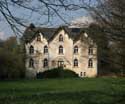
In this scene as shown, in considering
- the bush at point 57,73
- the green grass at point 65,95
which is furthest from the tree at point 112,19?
the bush at point 57,73

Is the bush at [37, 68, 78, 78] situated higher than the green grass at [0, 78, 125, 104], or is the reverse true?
the bush at [37, 68, 78, 78]

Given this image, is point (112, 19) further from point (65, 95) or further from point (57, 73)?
point (57, 73)

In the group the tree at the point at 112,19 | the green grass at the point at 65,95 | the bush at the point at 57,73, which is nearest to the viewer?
the green grass at the point at 65,95

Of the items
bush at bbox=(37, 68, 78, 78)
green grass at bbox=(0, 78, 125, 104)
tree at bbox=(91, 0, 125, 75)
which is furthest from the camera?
bush at bbox=(37, 68, 78, 78)

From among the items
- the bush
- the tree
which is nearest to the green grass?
the tree

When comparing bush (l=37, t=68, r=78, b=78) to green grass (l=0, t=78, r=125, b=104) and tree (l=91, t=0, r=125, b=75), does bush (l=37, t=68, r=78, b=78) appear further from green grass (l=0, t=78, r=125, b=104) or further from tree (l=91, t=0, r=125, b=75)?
tree (l=91, t=0, r=125, b=75)

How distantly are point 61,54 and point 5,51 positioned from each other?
105ft

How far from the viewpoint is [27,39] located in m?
12.4

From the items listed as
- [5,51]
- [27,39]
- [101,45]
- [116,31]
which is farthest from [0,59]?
[27,39]

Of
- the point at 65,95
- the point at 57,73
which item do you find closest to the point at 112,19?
the point at 65,95

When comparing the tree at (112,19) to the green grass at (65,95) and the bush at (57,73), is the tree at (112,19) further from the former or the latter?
the bush at (57,73)

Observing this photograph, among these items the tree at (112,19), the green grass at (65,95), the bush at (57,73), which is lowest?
the green grass at (65,95)

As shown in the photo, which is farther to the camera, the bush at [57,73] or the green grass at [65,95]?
the bush at [57,73]

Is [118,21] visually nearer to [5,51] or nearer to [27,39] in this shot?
[27,39]
